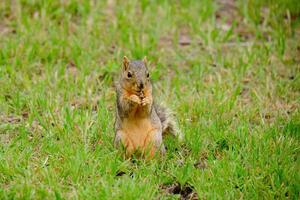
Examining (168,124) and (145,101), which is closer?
(145,101)

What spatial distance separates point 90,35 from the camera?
21.0ft

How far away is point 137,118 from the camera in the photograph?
4332 mm

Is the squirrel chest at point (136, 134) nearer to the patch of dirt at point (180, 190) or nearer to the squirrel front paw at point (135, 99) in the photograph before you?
the squirrel front paw at point (135, 99)

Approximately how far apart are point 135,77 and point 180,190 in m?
0.76

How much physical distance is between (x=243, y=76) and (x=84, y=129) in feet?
5.76

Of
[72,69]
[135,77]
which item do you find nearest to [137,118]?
[135,77]

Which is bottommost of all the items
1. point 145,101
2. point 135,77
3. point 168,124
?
point 168,124

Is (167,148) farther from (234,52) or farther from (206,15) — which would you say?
(206,15)

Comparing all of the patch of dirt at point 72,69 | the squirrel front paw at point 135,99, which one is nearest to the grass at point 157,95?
the patch of dirt at point 72,69

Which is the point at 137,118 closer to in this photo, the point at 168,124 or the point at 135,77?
the point at 135,77

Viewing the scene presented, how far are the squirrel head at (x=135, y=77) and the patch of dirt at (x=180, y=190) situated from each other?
24.6 inches

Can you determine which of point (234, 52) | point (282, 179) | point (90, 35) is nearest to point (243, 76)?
point (234, 52)

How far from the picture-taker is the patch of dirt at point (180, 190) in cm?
412

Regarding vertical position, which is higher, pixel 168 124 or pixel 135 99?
pixel 135 99
